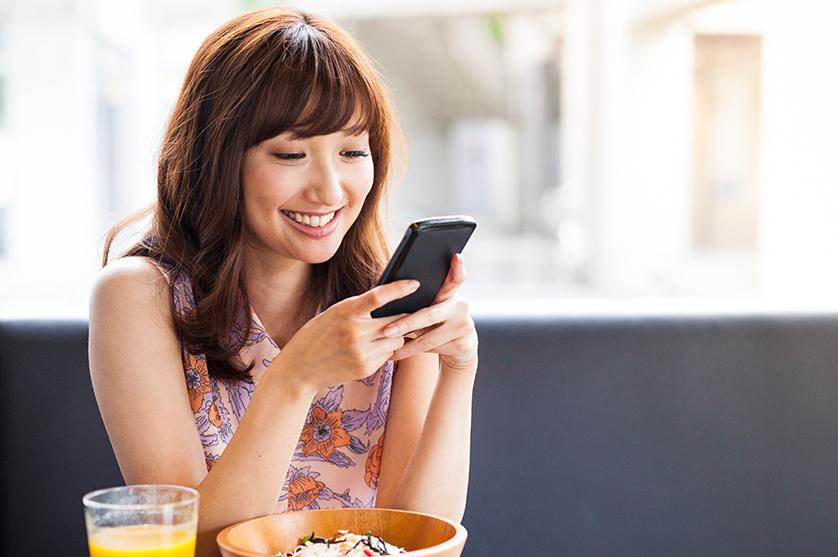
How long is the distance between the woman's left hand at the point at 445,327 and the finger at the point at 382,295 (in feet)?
0.16

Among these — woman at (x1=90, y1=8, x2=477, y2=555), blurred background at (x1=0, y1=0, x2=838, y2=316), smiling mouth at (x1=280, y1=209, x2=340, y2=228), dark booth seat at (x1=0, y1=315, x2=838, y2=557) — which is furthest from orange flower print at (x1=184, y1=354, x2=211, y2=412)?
blurred background at (x1=0, y1=0, x2=838, y2=316)

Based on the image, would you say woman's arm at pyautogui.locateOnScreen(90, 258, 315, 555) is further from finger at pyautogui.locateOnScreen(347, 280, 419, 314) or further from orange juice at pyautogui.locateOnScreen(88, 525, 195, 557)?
orange juice at pyautogui.locateOnScreen(88, 525, 195, 557)

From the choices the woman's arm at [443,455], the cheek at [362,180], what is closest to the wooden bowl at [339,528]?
the woman's arm at [443,455]

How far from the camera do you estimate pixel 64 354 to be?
5.85 feet

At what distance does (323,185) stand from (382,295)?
31cm

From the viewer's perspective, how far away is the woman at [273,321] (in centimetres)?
116

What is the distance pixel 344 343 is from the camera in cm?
110

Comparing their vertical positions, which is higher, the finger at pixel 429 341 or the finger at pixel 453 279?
the finger at pixel 453 279

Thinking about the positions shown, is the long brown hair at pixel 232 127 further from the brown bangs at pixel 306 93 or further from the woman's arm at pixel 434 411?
the woman's arm at pixel 434 411

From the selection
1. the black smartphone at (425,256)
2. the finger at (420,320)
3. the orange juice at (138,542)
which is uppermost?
the black smartphone at (425,256)

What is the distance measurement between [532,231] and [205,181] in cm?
937

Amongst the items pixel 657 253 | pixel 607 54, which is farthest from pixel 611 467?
pixel 657 253

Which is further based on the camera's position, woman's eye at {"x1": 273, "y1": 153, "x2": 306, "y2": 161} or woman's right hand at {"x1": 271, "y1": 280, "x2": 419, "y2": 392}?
woman's eye at {"x1": 273, "y1": 153, "x2": 306, "y2": 161}

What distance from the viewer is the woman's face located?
133cm
